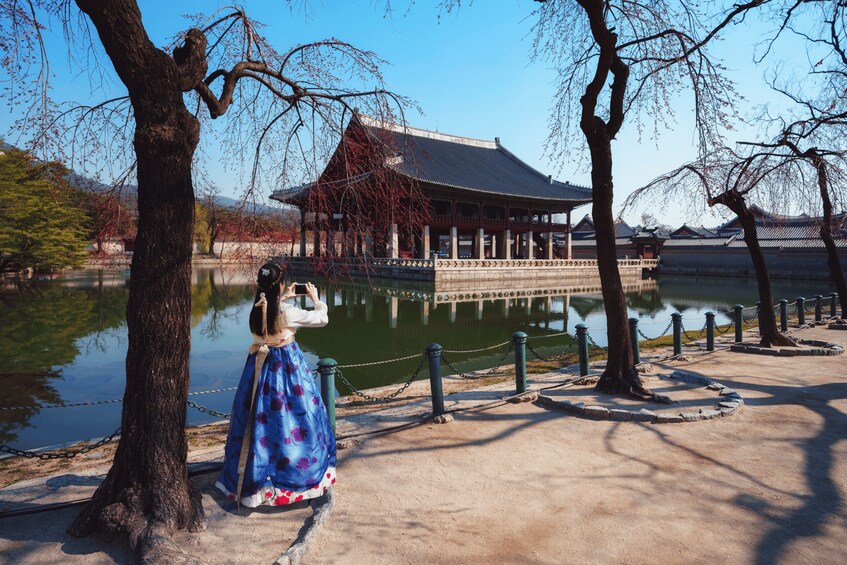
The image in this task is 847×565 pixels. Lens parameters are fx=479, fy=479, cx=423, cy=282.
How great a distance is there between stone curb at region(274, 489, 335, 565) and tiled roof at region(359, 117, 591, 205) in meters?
25.9

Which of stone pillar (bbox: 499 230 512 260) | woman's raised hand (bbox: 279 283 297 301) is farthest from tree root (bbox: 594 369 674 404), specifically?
stone pillar (bbox: 499 230 512 260)

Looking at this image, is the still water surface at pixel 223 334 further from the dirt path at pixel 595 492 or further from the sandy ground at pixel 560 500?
the dirt path at pixel 595 492

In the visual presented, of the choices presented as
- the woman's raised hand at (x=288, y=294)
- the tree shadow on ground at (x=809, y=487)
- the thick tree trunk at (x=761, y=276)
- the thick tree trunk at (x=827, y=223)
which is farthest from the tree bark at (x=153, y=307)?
the thick tree trunk at (x=827, y=223)

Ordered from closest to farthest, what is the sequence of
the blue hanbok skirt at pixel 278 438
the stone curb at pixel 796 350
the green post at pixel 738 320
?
the blue hanbok skirt at pixel 278 438
the stone curb at pixel 796 350
the green post at pixel 738 320

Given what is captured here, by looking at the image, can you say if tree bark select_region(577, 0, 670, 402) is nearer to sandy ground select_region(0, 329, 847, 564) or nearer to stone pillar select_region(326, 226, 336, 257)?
sandy ground select_region(0, 329, 847, 564)

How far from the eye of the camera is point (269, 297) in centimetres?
350

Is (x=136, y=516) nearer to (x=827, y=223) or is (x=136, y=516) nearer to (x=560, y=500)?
(x=560, y=500)

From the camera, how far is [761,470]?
3.95 metres

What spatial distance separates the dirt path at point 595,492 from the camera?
288 centimetres

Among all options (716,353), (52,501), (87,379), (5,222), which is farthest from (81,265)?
(716,353)

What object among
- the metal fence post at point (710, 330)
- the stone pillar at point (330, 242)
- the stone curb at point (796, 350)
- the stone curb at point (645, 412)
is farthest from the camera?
the metal fence post at point (710, 330)

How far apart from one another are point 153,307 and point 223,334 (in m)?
11.6

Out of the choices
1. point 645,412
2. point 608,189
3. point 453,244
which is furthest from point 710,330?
point 453,244

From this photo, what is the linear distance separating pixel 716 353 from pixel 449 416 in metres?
6.49
